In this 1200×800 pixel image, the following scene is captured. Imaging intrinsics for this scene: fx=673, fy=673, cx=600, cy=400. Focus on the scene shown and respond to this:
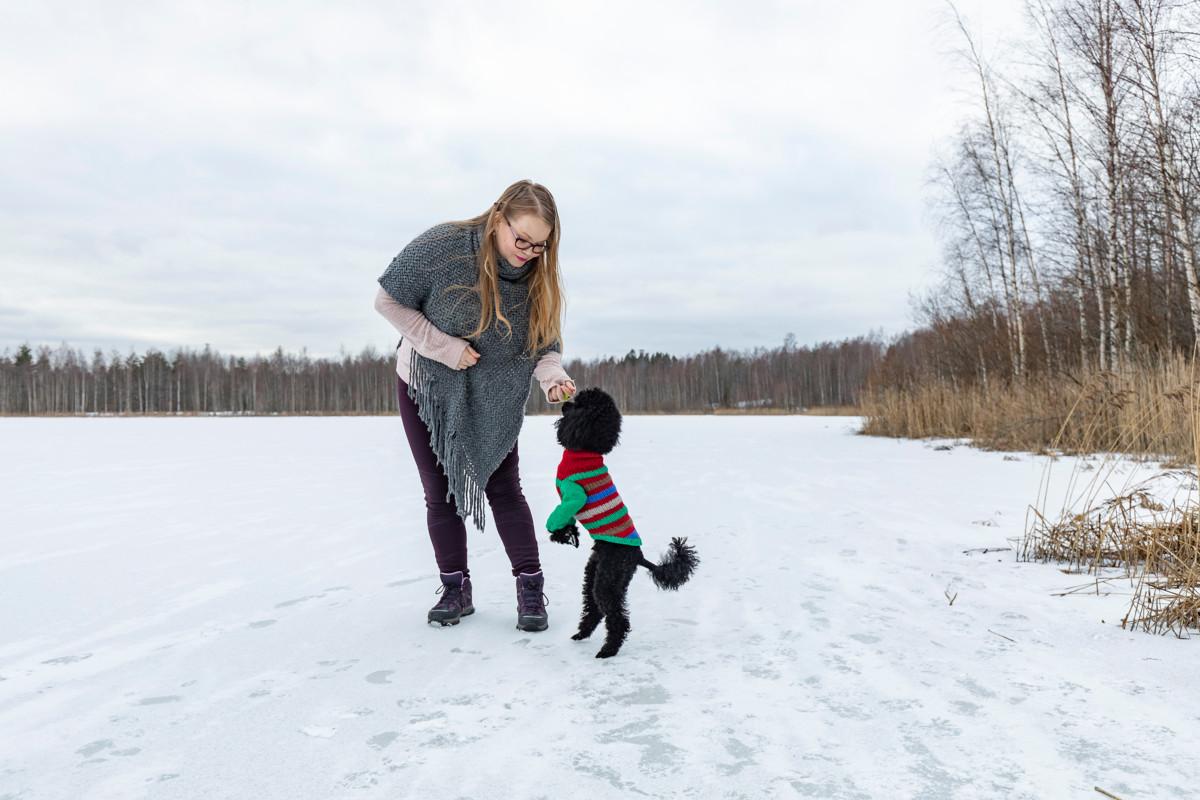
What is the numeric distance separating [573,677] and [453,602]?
74cm

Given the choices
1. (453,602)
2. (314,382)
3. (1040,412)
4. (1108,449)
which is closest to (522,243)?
(453,602)

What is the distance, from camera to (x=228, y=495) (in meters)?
6.01

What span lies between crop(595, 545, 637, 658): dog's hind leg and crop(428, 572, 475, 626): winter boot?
0.64 metres

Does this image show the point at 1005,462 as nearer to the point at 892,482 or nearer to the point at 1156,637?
the point at 892,482

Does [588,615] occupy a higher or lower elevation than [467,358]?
lower

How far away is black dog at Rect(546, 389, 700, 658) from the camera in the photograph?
223cm

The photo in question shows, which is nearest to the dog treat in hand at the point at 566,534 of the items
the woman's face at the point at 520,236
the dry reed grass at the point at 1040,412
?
the woman's face at the point at 520,236

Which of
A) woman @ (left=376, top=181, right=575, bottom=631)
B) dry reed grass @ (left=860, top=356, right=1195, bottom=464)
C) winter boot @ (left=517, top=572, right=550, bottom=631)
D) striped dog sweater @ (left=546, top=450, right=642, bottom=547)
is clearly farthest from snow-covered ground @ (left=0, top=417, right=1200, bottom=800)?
dry reed grass @ (left=860, top=356, right=1195, bottom=464)

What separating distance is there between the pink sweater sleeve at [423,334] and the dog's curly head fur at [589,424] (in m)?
0.52

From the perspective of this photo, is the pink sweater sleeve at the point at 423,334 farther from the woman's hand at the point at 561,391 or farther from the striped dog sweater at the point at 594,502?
the striped dog sweater at the point at 594,502

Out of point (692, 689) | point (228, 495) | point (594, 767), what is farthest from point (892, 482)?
point (228, 495)

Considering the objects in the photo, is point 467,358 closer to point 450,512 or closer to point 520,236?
point 520,236

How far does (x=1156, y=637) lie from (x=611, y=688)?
185cm

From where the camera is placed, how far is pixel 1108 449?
5547mm
